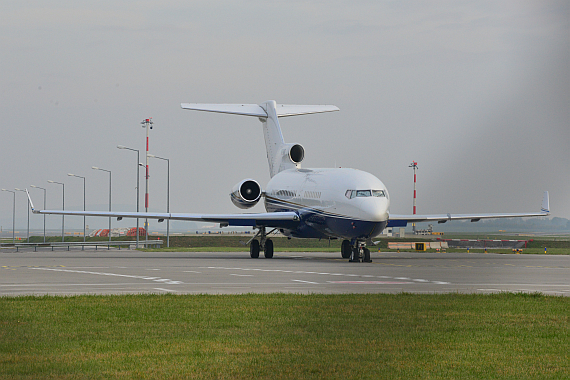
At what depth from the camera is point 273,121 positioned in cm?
6669

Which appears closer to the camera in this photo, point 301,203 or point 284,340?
point 284,340

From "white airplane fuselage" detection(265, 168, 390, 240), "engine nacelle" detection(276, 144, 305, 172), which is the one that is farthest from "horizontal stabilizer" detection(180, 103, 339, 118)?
"white airplane fuselage" detection(265, 168, 390, 240)

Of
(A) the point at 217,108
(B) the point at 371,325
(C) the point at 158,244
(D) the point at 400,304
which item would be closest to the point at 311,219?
(A) the point at 217,108

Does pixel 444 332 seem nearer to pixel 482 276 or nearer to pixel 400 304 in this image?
pixel 482 276

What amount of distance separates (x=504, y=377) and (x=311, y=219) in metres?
42.6

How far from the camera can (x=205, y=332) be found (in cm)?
1340

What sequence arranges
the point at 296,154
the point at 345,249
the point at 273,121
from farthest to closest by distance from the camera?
the point at 273,121, the point at 296,154, the point at 345,249

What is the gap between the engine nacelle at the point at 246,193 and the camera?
59062 mm

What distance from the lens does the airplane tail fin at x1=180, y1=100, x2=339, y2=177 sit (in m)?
63.2

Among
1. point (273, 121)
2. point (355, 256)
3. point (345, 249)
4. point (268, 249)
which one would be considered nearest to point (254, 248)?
point (268, 249)

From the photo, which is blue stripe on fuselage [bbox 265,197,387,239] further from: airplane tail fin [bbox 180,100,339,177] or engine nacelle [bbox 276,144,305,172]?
airplane tail fin [bbox 180,100,339,177]

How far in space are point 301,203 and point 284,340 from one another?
4228 centimetres

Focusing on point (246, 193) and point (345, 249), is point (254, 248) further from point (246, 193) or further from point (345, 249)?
point (345, 249)

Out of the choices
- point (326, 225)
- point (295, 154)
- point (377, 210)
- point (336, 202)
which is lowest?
point (326, 225)
